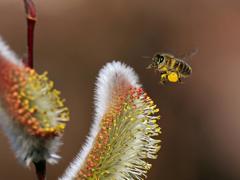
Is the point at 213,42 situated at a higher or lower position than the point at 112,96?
higher

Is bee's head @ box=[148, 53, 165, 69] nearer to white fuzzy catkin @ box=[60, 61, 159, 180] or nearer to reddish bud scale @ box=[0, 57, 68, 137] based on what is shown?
white fuzzy catkin @ box=[60, 61, 159, 180]

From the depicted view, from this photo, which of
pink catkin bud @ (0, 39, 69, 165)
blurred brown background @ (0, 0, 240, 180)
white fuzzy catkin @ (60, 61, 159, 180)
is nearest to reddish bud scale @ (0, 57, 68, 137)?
pink catkin bud @ (0, 39, 69, 165)

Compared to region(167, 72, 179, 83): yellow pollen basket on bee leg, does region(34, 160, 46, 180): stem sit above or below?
below

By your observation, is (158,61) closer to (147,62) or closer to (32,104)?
(32,104)

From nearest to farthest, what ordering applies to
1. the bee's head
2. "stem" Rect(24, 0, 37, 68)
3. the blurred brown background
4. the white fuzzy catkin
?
"stem" Rect(24, 0, 37, 68)
the white fuzzy catkin
the bee's head
the blurred brown background

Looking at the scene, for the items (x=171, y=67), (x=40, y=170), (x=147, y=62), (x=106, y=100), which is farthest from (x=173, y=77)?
(x=147, y=62)

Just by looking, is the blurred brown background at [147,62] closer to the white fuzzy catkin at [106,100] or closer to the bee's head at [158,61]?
the bee's head at [158,61]

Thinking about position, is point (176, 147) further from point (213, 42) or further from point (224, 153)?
point (213, 42)

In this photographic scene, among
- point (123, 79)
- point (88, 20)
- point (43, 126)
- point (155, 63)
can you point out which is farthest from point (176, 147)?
point (43, 126)
